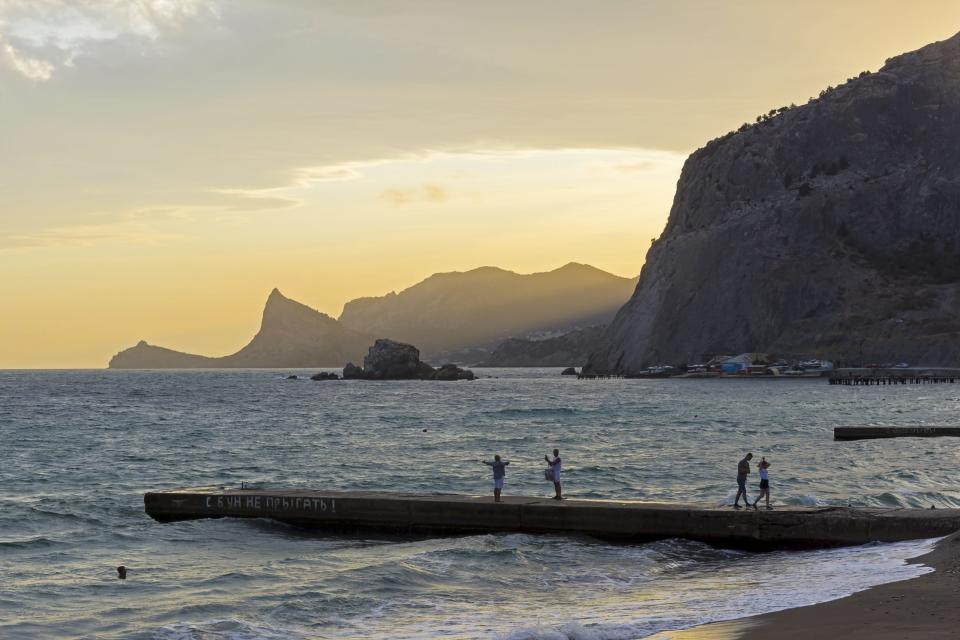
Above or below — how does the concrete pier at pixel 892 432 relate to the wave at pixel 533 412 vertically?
below

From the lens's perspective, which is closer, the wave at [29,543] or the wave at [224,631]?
the wave at [224,631]

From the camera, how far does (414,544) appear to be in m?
31.5

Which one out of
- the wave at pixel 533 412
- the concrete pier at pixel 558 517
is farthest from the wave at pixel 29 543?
the wave at pixel 533 412

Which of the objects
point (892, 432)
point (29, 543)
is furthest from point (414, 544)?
point (892, 432)

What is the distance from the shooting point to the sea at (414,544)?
22.6 m

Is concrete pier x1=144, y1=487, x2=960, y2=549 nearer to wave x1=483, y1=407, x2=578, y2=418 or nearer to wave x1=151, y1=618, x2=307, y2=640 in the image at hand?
wave x1=151, y1=618, x2=307, y2=640

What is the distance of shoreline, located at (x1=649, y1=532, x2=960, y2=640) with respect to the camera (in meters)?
18.7

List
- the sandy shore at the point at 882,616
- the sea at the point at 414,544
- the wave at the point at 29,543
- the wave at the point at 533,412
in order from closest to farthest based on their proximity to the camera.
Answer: the sandy shore at the point at 882,616
the sea at the point at 414,544
the wave at the point at 29,543
the wave at the point at 533,412

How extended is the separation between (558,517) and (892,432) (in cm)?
4538

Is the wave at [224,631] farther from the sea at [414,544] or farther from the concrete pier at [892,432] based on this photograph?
the concrete pier at [892,432]

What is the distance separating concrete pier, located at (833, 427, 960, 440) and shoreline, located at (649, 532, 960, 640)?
1879 inches

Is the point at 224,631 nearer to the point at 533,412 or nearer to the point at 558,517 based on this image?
the point at 558,517

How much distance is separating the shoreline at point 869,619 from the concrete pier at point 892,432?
47739mm

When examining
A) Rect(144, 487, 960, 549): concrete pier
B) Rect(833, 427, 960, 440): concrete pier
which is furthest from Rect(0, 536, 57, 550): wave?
Rect(833, 427, 960, 440): concrete pier
